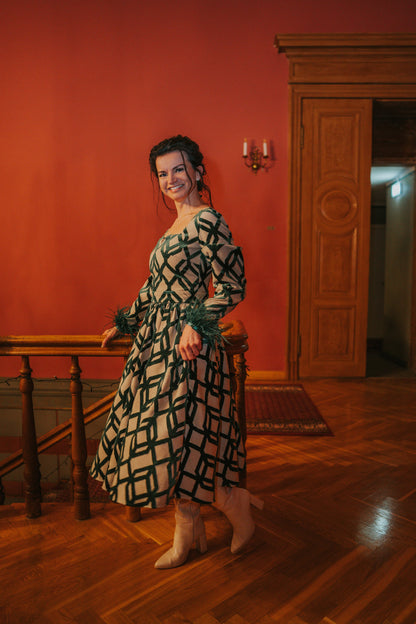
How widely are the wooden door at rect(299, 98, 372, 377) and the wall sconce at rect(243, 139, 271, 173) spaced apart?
0.35 metres

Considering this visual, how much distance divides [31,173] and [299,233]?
9.02ft

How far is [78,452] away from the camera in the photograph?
174 centimetres

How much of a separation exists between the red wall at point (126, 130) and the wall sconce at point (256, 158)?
3.0 inches

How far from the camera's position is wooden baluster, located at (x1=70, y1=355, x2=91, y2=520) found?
1706mm

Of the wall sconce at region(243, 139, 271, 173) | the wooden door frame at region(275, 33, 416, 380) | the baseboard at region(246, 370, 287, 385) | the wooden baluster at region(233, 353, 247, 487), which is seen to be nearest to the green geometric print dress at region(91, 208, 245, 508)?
the wooden baluster at region(233, 353, 247, 487)

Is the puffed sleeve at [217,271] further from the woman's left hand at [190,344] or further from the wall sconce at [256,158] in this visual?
the wall sconce at [256,158]

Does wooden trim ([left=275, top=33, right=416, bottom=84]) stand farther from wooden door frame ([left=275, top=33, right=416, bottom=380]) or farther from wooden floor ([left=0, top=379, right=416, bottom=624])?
wooden floor ([left=0, top=379, right=416, bottom=624])

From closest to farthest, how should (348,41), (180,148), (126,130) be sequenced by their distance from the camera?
1. (180,148)
2. (348,41)
3. (126,130)

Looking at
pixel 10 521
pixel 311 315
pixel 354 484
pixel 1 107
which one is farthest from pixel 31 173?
pixel 354 484

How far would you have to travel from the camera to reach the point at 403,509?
1.88m

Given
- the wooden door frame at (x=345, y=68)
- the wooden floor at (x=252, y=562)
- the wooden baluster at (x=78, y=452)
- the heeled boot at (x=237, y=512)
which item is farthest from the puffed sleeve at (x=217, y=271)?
the wooden door frame at (x=345, y=68)

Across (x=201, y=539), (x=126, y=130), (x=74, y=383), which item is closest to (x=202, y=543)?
(x=201, y=539)

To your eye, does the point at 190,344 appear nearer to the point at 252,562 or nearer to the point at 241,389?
the point at 241,389

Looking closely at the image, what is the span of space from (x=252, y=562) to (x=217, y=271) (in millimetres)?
989
